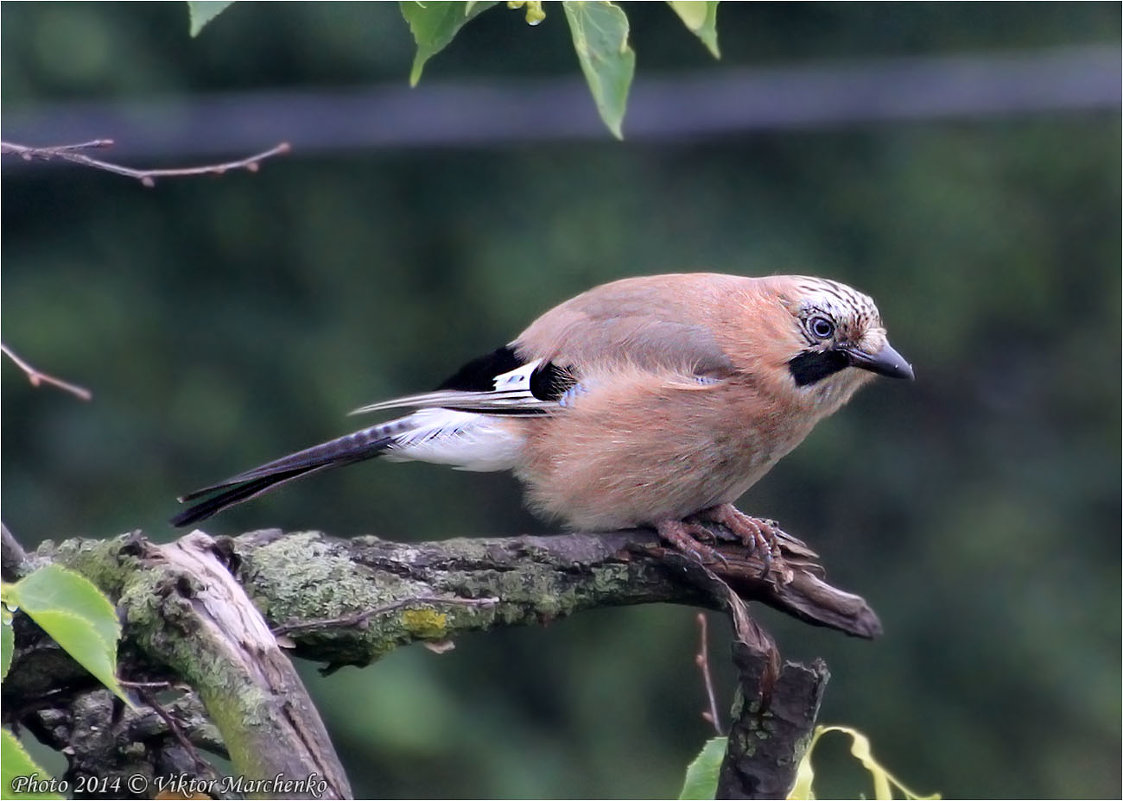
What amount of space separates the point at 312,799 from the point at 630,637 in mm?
5112

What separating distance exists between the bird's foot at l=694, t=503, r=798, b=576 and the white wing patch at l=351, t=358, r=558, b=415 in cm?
49

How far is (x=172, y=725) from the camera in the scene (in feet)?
7.27

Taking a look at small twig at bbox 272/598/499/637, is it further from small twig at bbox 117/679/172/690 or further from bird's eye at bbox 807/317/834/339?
bird's eye at bbox 807/317/834/339

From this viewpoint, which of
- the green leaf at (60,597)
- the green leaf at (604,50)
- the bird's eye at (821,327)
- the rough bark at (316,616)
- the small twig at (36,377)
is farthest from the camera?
the bird's eye at (821,327)

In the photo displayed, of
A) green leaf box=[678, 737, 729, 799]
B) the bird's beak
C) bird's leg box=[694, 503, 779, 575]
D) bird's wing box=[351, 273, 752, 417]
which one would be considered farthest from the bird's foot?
green leaf box=[678, 737, 729, 799]

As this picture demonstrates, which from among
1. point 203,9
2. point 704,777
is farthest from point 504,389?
point 203,9

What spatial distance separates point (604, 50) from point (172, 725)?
1.24 metres

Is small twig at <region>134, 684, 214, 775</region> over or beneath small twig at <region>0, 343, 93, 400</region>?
beneath

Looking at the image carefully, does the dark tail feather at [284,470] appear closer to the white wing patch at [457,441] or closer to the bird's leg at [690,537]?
the white wing patch at [457,441]

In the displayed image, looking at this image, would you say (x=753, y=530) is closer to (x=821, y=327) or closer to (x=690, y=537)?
(x=690, y=537)

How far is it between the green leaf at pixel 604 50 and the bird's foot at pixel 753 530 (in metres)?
1.23

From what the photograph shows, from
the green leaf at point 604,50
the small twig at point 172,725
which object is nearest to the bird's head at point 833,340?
the green leaf at point 604,50

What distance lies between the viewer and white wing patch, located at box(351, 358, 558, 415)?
3537 millimetres

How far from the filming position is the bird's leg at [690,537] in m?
3.12
